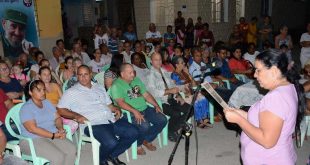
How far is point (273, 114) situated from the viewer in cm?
187

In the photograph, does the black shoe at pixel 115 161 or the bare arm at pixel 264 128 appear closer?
the bare arm at pixel 264 128

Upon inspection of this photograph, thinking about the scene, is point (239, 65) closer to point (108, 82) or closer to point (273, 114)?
point (108, 82)

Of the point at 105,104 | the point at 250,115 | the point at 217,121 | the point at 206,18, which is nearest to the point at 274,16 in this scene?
the point at 206,18

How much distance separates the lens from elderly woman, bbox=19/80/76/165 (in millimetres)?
3182

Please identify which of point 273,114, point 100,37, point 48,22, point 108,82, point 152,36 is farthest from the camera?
point 152,36

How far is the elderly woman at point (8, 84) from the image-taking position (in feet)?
14.6

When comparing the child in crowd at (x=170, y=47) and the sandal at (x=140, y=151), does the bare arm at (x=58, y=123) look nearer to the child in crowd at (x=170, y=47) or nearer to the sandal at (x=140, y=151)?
the sandal at (x=140, y=151)

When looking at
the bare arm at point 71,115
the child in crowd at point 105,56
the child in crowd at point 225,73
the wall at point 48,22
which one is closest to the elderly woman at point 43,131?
the bare arm at point 71,115

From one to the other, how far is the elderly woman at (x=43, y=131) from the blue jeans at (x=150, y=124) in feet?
3.32

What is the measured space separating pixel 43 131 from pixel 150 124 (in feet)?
4.83

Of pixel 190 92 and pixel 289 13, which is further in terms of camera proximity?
pixel 289 13

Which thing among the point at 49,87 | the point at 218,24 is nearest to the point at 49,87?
the point at 49,87

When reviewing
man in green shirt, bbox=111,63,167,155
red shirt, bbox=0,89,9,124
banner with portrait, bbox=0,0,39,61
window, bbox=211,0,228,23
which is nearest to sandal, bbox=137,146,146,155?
man in green shirt, bbox=111,63,167,155

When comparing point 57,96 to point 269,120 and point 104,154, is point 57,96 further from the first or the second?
point 269,120
